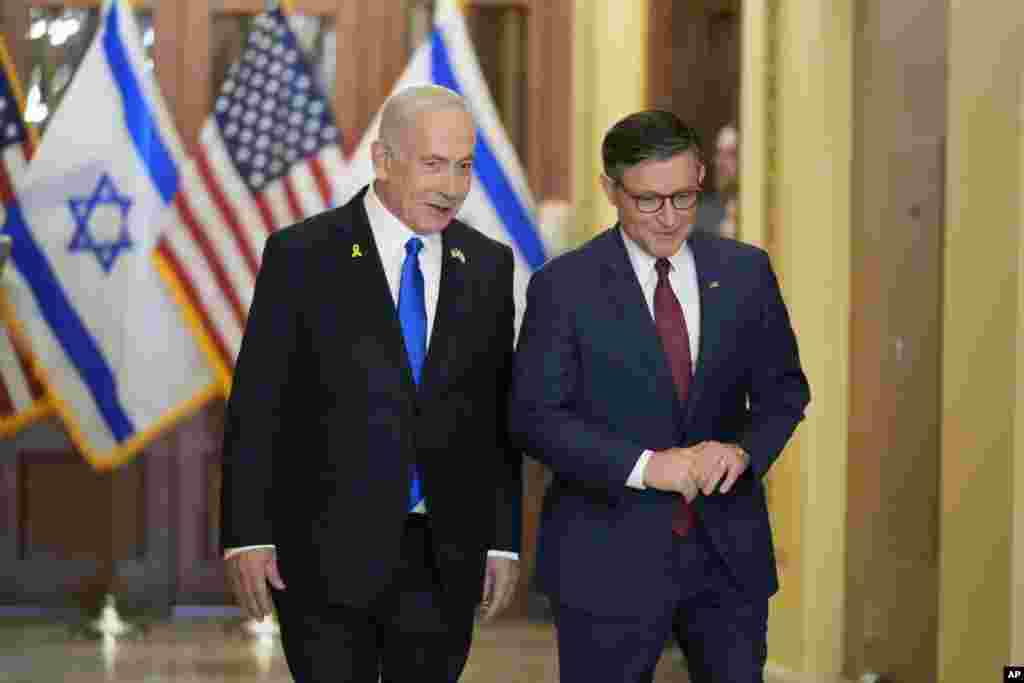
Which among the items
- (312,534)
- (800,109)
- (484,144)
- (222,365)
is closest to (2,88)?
(222,365)

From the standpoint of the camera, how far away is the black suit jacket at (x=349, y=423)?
3064mm

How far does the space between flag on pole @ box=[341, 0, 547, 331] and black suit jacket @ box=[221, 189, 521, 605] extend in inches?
158

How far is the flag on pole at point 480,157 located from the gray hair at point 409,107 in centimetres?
406

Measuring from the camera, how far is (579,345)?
297 cm

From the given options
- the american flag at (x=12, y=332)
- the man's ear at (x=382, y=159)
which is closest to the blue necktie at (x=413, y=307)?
the man's ear at (x=382, y=159)

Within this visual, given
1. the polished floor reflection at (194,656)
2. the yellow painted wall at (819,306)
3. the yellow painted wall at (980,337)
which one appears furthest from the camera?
the polished floor reflection at (194,656)

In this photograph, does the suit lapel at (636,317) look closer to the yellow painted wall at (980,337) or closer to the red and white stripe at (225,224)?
the yellow painted wall at (980,337)

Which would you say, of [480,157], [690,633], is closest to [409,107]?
[690,633]

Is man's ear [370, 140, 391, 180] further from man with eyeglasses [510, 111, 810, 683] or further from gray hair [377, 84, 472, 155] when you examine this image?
man with eyeglasses [510, 111, 810, 683]

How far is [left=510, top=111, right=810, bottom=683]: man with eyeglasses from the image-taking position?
2.91 metres

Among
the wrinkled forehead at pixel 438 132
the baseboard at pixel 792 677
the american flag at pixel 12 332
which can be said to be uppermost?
→ the wrinkled forehead at pixel 438 132

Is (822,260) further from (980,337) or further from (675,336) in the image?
(675,336)

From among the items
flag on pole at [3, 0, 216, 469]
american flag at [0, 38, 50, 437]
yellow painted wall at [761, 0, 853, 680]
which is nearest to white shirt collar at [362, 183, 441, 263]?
yellow painted wall at [761, 0, 853, 680]

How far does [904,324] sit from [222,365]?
3023 mm
